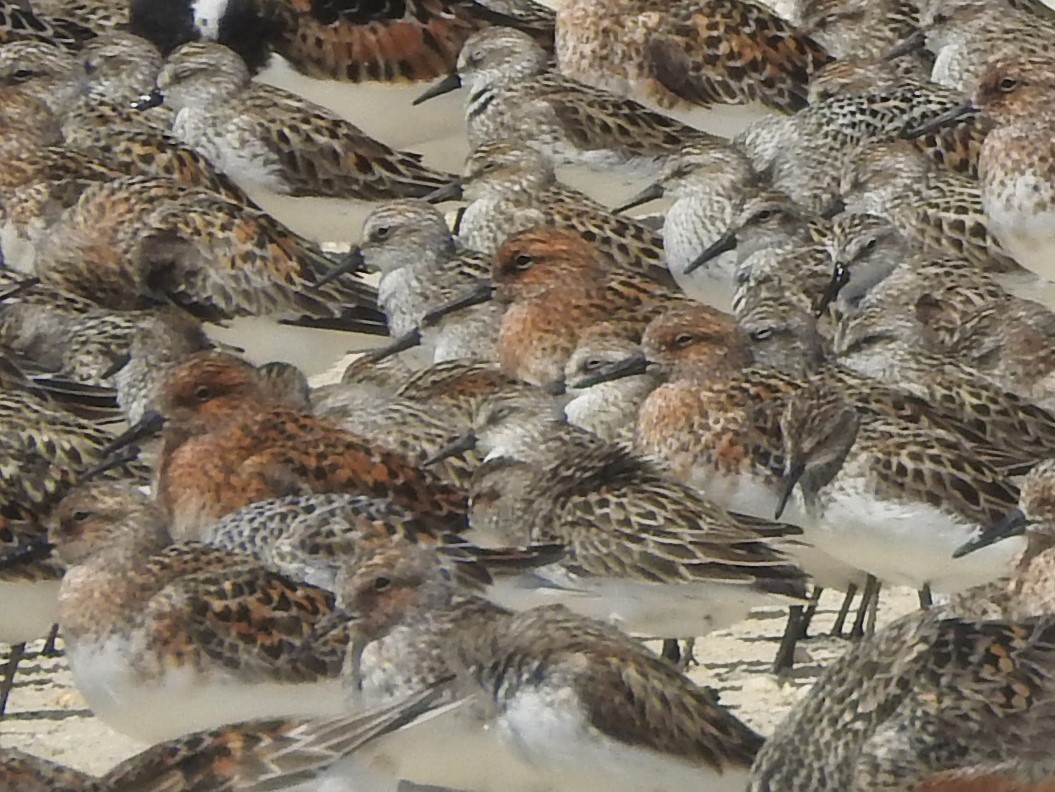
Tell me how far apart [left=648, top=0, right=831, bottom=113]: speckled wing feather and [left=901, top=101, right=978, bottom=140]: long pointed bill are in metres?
0.74

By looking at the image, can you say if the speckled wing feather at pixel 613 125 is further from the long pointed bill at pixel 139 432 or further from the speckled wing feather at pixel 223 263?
the long pointed bill at pixel 139 432

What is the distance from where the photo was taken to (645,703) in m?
4.81

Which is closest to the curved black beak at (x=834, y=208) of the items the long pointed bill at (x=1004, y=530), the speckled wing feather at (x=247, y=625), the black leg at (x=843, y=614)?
the black leg at (x=843, y=614)

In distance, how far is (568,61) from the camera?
9203 mm

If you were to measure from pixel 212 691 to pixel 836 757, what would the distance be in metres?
1.35

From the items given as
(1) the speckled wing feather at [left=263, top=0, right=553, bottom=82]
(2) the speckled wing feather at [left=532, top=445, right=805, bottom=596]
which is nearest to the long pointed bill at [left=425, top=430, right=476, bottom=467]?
(2) the speckled wing feather at [left=532, top=445, right=805, bottom=596]

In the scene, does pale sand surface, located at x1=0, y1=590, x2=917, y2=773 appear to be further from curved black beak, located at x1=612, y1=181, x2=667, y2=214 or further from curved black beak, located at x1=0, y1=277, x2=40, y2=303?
curved black beak, located at x1=612, y1=181, x2=667, y2=214

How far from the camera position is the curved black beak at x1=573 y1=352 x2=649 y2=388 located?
6.72 metres

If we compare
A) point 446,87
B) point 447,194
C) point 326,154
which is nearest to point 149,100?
point 326,154

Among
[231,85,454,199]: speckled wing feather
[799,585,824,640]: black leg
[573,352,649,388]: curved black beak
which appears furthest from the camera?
[231,85,454,199]: speckled wing feather

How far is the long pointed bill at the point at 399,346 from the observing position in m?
7.55

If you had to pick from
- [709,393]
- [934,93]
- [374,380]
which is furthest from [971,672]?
[934,93]

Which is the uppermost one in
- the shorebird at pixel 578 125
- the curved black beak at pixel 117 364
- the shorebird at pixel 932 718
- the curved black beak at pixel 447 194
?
the shorebird at pixel 932 718

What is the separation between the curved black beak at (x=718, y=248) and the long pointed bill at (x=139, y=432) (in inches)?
70.6
